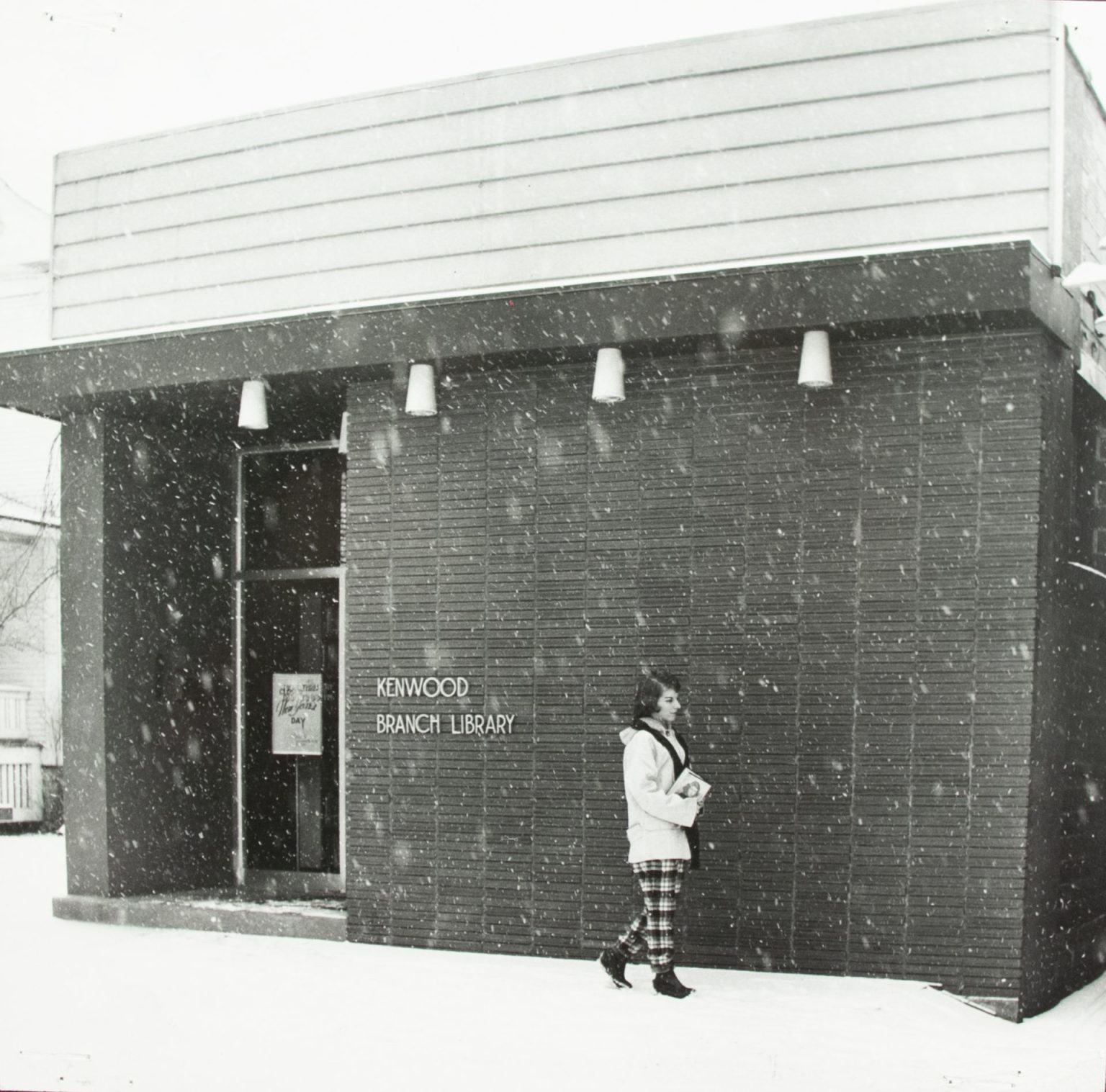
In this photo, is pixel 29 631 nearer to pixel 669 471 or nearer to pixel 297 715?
pixel 297 715

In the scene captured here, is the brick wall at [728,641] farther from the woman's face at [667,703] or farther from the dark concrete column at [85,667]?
the dark concrete column at [85,667]

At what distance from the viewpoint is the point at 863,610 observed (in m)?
8.20

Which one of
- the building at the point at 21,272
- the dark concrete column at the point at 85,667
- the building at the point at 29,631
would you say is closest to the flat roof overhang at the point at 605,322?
the dark concrete column at the point at 85,667

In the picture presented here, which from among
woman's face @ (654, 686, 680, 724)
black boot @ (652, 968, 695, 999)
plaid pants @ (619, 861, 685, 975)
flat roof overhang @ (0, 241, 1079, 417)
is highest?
flat roof overhang @ (0, 241, 1079, 417)

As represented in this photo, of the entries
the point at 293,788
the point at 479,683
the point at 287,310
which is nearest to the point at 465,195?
the point at 287,310

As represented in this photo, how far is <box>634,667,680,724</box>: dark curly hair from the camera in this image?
302 inches

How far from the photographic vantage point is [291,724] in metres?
Answer: 11.2

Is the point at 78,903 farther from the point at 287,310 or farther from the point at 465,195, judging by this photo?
the point at 465,195

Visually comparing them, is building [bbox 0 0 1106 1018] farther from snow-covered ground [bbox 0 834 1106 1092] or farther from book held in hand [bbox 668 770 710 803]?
book held in hand [bbox 668 770 710 803]

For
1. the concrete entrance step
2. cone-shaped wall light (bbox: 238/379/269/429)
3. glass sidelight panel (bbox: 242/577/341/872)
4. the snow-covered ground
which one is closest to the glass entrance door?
glass sidelight panel (bbox: 242/577/341/872)

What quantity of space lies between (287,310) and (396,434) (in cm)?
137

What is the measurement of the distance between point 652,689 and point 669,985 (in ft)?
5.08

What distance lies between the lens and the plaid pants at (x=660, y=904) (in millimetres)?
7566

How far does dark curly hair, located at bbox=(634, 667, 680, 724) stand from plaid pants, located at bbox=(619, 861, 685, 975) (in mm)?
786
